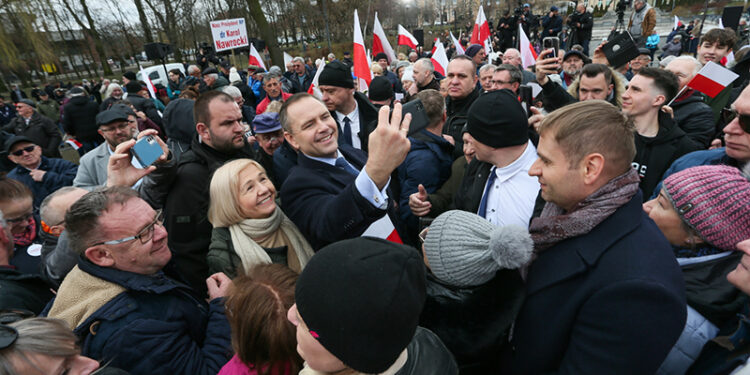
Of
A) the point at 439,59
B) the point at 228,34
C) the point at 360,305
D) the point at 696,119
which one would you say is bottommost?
the point at 696,119

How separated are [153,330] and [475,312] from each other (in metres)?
1.31

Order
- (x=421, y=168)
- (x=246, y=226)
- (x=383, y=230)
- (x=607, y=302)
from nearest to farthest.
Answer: (x=607, y=302) < (x=246, y=226) < (x=383, y=230) < (x=421, y=168)

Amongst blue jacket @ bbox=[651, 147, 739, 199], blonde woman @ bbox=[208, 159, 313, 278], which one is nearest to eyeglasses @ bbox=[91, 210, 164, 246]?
blonde woman @ bbox=[208, 159, 313, 278]

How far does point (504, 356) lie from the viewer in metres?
1.51

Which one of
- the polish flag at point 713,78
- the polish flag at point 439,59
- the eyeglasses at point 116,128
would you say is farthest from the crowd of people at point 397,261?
the polish flag at point 439,59

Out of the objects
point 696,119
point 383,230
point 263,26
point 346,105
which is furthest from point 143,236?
point 263,26

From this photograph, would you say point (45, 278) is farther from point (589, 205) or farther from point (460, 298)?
point (589, 205)

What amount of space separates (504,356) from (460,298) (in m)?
0.44

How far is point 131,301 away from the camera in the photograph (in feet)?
5.02

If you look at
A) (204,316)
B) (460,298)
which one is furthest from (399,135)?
(204,316)

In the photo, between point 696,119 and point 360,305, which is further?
point 696,119

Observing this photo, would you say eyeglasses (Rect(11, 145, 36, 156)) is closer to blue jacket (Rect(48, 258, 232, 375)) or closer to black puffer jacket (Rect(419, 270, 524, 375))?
blue jacket (Rect(48, 258, 232, 375))

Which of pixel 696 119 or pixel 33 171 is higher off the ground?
pixel 696 119

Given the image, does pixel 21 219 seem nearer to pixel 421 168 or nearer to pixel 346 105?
pixel 346 105
